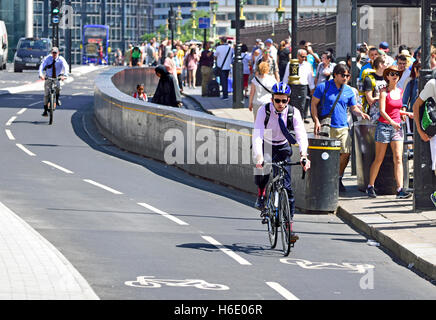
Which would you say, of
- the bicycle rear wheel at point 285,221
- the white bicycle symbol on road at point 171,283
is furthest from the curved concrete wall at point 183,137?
the white bicycle symbol on road at point 171,283

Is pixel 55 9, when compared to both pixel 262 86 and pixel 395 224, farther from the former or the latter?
pixel 395 224

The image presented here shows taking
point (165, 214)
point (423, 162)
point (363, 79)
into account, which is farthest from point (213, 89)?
point (423, 162)

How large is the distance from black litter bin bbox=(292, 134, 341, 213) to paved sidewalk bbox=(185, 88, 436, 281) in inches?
8.8

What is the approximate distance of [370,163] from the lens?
16.0 meters

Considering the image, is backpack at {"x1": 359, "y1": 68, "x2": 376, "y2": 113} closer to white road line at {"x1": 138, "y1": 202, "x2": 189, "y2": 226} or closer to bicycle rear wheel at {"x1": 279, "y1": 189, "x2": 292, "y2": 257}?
white road line at {"x1": 138, "y1": 202, "x2": 189, "y2": 226}

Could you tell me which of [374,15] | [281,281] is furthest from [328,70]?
→ [374,15]

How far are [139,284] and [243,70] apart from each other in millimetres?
25704

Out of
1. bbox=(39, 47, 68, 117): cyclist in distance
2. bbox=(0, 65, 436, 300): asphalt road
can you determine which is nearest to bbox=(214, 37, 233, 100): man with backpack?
bbox=(39, 47, 68, 117): cyclist in distance

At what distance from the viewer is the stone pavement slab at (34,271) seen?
27.0 feet

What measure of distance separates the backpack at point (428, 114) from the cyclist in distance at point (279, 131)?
1.96m

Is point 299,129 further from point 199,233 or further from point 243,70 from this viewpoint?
point 243,70

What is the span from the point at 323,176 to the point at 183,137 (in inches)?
210

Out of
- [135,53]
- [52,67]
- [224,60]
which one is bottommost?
[52,67]

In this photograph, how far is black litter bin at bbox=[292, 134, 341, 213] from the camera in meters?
15.2
